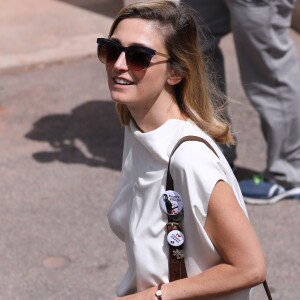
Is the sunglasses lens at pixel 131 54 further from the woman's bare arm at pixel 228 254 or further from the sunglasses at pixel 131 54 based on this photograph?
the woman's bare arm at pixel 228 254

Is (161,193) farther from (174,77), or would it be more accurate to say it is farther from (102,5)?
(102,5)

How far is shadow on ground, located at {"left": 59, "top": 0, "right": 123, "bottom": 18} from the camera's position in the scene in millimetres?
9039

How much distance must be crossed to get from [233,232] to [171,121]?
408 mm

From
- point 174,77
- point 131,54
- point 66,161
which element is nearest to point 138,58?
point 131,54

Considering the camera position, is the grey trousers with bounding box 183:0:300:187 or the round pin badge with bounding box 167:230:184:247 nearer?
the round pin badge with bounding box 167:230:184:247

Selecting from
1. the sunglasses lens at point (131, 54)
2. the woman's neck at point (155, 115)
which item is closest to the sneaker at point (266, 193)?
the woman's neck at point (155, 115)

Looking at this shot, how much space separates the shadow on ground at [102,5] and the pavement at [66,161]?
0.01 metres

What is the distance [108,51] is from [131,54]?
10 centimetres

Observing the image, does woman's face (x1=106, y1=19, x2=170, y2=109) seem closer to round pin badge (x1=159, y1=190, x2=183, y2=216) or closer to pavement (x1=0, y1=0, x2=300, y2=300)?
round pin badge (x1=159, y1=190, x2=183, y2=216)

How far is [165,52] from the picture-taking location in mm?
2584

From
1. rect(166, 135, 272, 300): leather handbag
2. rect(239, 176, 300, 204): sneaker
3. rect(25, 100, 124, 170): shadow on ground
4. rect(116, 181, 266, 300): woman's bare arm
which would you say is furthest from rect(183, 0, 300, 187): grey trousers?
rect(116, 181, 266, 300): woman's bare arm

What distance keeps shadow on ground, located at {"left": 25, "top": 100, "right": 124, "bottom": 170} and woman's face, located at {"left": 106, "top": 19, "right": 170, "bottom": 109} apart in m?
3.36

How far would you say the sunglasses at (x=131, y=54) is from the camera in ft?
8.26

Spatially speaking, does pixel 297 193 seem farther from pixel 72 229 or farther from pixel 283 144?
pixel 72 229
